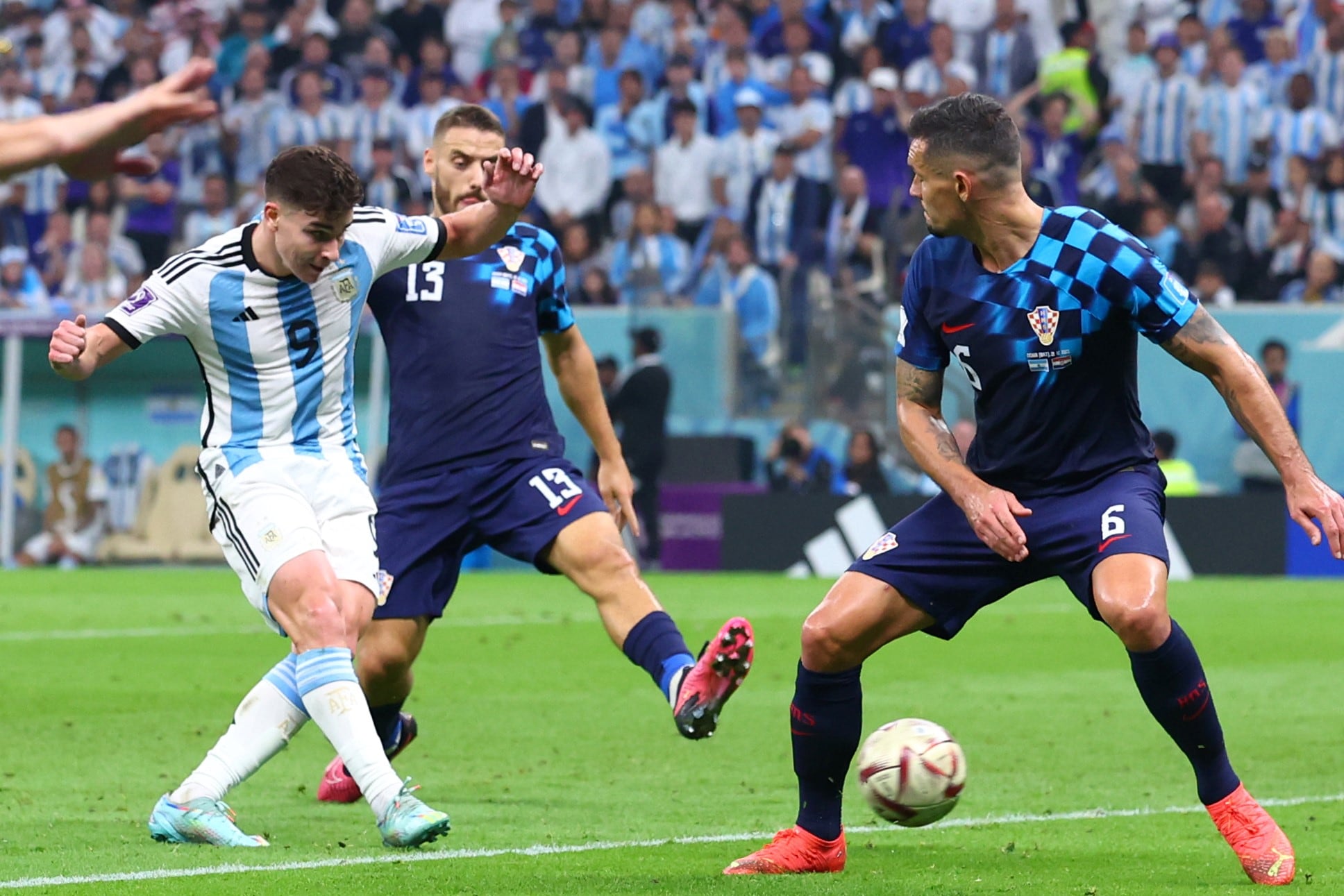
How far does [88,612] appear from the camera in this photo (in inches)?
580

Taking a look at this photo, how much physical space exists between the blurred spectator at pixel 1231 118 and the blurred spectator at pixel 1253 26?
631 mm

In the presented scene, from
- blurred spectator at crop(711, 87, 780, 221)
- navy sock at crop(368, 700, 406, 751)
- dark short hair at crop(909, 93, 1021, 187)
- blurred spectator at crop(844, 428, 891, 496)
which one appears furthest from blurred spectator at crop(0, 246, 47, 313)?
dark short hair at crop(909, 93, 1021, 187)

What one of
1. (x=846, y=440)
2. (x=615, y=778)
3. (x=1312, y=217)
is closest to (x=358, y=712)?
(x=615, y=778)

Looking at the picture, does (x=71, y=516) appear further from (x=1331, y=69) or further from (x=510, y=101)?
(x=1331, y=69)

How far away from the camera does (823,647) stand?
17.9ft

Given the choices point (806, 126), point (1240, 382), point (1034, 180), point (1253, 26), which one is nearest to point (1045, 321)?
point (1240, 382)

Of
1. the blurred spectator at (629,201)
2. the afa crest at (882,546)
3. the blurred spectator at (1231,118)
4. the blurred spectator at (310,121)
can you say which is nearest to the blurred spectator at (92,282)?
the blurred spectator at (310,121)

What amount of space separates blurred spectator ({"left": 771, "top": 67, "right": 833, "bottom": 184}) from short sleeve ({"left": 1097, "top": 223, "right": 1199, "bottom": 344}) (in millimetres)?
14953

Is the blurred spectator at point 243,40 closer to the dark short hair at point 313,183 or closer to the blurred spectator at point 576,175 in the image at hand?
the blurred spectator at point 576,175

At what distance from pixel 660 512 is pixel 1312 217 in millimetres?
6919

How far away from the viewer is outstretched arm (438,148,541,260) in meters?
6.05

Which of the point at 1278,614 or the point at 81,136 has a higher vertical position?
the point at 81,136

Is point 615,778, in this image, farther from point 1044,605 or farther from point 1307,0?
point 1307,0

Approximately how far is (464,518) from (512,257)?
0.97 metres
